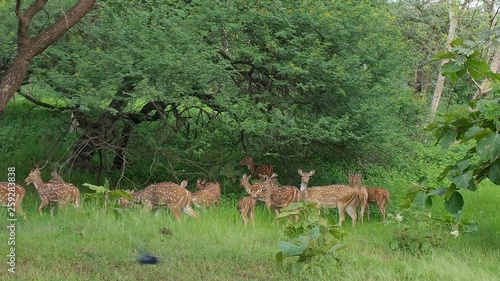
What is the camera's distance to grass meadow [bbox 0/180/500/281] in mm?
6891

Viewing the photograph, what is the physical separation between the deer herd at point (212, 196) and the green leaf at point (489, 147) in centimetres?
292

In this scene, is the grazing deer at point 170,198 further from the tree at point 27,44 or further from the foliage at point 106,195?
the tree at point 27,44

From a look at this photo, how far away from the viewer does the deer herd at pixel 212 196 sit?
9.83 metres

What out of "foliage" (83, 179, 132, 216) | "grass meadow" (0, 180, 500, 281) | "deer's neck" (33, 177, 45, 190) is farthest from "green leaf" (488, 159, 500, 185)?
"deer's neck" (33, 177, 45, 190)

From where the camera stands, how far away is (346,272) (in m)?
7.01

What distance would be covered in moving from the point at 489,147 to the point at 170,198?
4.54m

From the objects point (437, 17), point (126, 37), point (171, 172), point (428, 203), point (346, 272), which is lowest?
point (171, 172)

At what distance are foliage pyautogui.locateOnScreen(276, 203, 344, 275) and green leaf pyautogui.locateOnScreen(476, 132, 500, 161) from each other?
1.69 metres

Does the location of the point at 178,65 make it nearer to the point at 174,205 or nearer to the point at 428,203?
the point at 174,205

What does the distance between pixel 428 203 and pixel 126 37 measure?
213 inches

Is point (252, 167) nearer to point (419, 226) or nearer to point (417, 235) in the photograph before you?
point (419, 226)

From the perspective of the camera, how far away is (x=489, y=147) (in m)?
7.09

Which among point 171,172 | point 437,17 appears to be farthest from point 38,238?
point 437,17

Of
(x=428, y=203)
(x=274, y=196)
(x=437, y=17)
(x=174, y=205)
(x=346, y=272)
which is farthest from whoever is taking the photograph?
(x=437, y=17)
